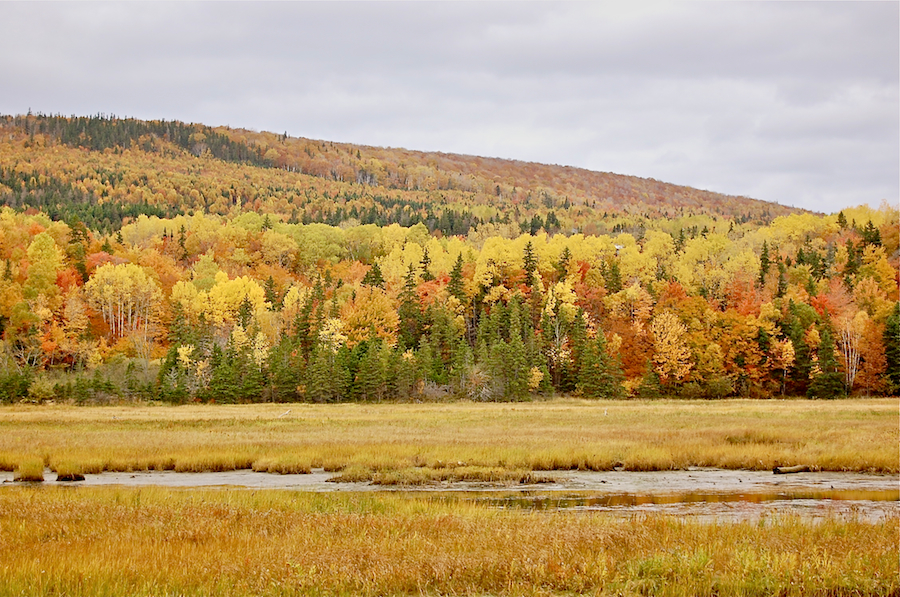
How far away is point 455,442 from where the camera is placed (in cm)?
3684

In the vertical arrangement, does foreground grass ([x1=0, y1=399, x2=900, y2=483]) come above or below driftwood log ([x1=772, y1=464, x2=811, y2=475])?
below

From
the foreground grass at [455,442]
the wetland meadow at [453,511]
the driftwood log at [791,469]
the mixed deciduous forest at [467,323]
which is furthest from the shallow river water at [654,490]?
the mixed deciduous forest at [467,323]

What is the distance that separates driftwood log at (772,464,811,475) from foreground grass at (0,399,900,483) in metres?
0.57

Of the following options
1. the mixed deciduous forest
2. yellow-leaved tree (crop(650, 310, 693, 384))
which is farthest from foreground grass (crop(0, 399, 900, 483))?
yellow-leaved tree (crop(650, 310, 693, 384))

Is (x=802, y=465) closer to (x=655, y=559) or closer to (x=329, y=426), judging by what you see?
(x=655, y=559)

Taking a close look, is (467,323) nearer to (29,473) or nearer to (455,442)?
(455,442)

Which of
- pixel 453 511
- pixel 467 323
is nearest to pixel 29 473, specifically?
pixel 453 511

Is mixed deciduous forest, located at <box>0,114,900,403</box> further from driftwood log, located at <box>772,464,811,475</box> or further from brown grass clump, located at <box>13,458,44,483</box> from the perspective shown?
driftwood log, located at <box>772,464,811,475</box>

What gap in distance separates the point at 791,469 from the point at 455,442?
15329 millimetres

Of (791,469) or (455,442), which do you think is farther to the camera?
(455,442)

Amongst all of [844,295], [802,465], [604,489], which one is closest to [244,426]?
[604,489]

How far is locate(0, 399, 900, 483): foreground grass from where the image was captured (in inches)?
1182

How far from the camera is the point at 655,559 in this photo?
12.2m

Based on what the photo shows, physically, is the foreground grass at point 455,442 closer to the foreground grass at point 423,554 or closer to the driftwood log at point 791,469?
the driftwood log at point 791,469
